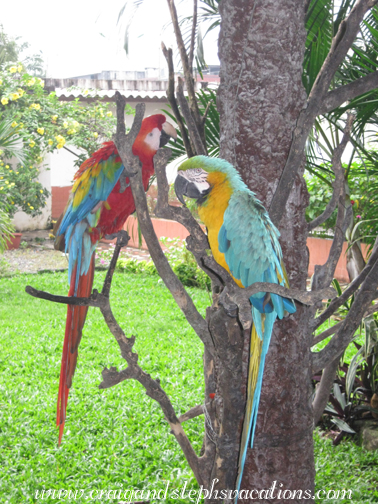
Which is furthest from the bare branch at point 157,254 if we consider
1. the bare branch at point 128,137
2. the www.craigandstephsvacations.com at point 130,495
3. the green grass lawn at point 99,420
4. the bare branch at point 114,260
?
the green grass lawn at point 99,420

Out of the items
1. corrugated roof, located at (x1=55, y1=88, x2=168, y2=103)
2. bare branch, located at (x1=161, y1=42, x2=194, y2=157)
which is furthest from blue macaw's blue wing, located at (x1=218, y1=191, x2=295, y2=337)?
corrugated roof, located at (x1=55, y1=88, x2=168, y2=103)

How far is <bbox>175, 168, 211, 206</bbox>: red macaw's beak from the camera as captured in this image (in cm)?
71

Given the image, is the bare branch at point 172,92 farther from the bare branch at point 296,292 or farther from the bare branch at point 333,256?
the bare branch at point 296,292

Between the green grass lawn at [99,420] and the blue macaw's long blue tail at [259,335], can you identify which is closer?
the blue macaw's long blue tail at [259,335]

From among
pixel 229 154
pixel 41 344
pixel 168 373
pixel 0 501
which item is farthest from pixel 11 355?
pixel 229 154

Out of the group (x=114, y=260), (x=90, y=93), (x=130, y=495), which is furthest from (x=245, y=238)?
(x=90, y=93)

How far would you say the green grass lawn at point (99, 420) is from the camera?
1.69 metres

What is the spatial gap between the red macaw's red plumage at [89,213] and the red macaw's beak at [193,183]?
285 mm

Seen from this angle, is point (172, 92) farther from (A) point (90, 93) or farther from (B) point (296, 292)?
(A) point (90, 93)

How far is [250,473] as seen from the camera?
3.27ft

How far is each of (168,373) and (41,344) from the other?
0.88 m

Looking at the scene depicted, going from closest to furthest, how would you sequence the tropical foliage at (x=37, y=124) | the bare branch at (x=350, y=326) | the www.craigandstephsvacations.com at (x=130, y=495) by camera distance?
the bare branch at (x=350, y=326)
the www.craigandstephsvacations.com at (x=130, y=495)
the tropical foliage at (x=37, y=124)

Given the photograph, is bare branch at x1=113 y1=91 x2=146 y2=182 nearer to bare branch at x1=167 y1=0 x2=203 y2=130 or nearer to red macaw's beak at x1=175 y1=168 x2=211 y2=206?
red macaw's beak at x1=175 y1=168 x2=211 y2=206

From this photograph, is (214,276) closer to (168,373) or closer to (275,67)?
(275,67)
